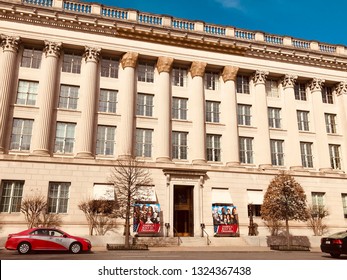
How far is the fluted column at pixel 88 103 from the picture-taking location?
2853 cm

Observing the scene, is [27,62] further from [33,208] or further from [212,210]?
[212,210]

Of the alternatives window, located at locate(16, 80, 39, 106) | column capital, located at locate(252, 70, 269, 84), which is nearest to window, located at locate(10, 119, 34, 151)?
window, located at locate(16, 80, 39, 106)

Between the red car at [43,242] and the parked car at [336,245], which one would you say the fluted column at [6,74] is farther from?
the parked car at [336,245]

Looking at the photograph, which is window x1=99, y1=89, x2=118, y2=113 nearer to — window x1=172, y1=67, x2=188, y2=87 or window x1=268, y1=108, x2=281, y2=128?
window x1=172, y1=67, x2=188, y2=87

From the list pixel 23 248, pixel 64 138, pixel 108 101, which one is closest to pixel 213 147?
pixel 108 101

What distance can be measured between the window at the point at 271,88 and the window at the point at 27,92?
2377 centimetres

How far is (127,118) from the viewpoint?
1187 inches

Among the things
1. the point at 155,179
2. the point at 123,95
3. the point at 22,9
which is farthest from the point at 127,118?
the point at 22,9

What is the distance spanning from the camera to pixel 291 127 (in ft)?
113

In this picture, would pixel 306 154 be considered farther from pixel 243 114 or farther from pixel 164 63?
pixel 164 63

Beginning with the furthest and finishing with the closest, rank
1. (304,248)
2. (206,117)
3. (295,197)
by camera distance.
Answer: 1. (206,117)
2. (295,197)
3. (304,248)

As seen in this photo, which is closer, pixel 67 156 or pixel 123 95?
pixel 67 156

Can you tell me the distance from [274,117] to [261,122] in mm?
2483

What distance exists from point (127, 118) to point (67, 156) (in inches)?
247
